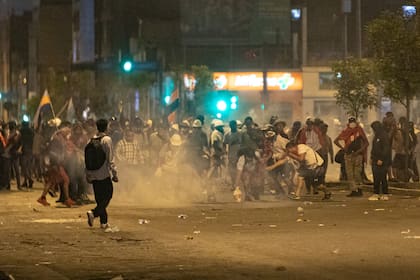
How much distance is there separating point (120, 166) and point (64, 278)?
12.5 meters

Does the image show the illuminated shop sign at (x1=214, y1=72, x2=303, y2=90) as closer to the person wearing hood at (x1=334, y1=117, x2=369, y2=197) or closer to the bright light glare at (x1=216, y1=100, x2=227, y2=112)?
the bright light glare at (x1=216, y1=100, x2=227, y2=112)

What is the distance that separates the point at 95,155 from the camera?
1666cm

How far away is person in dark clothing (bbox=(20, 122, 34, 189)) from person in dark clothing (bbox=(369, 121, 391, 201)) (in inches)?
385

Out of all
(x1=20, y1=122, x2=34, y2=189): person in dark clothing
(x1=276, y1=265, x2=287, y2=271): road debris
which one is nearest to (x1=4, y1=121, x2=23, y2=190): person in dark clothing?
(x1=20, y1=122, x2=34, y2=189): person in dark clothing

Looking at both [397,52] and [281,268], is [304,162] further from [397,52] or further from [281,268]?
[281,268]

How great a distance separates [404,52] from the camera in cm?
2502

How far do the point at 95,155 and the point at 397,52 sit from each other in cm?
1062

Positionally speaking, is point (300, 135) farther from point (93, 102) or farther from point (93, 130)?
point (93, 102)

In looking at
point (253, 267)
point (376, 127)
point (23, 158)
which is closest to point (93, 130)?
point (23, 158)

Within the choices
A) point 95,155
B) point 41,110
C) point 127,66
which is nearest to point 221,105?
point 127,66

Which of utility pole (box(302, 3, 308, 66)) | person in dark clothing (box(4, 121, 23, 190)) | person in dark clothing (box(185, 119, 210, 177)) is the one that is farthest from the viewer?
utility pole (box(302, 3, 308, 66))

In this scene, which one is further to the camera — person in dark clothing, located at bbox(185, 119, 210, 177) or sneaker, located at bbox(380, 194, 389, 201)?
person in dark clothing, located at bbox(185, 119, 210, 177)

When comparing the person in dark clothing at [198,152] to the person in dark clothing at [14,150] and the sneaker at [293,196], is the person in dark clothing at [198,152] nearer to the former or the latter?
the sneaker at [293,196]

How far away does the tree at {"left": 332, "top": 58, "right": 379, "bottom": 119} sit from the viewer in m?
32.8
